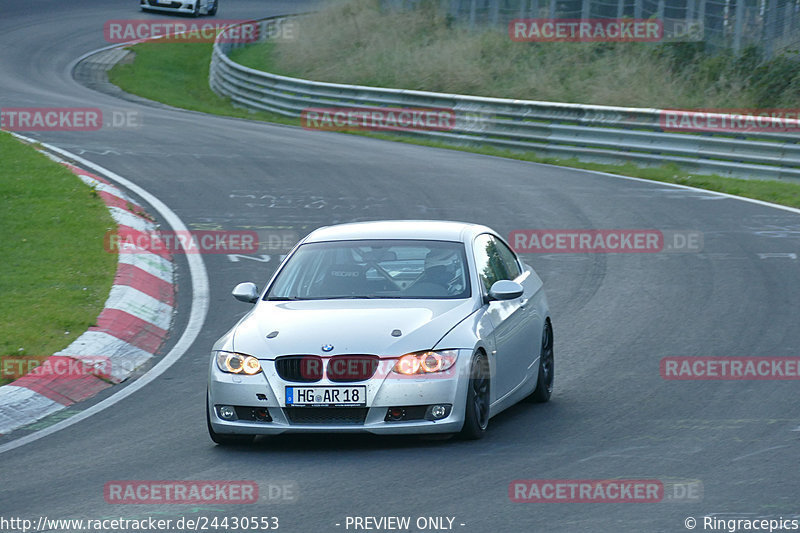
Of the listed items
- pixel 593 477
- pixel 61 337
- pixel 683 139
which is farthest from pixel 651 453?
pixel 683 139

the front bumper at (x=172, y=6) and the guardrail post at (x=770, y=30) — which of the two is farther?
the front bumper at (x=172, y=6)

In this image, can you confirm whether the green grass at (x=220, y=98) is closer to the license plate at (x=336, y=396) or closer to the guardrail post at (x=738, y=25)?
the guardrail post at (x=738, y=25)

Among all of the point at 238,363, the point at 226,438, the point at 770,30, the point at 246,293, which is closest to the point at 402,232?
the point at 246,293

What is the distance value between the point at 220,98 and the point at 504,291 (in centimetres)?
3029

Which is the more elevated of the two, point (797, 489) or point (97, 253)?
point (797, 489)

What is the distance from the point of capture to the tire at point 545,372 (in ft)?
31.0

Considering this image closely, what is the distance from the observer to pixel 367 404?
25.3ft

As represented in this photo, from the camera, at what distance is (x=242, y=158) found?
2297 centimetres

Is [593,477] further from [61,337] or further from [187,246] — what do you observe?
[187,246]

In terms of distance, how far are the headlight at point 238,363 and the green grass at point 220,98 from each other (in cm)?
1278

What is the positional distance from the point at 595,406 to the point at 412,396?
71.6 inches

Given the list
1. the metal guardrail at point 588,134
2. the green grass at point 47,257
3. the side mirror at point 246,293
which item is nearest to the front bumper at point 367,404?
the side mirror at point 246,293

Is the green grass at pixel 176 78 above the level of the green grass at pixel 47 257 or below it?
below

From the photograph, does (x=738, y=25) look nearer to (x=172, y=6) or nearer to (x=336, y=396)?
(x=336, y=396)
